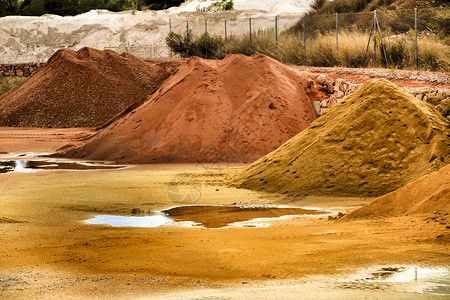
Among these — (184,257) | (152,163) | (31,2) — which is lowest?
(152,163)

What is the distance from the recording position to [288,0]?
4028 centimetres

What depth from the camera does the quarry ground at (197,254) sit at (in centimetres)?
396

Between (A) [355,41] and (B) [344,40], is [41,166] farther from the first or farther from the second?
(B) [344,40]

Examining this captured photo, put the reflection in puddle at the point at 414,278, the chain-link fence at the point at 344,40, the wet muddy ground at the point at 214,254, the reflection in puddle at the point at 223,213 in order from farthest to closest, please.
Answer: the chain-link fence at the point at 344,40 → the reflection in puddle at the point at 223,213 → the wet muddy ground at the point at 214,254 → the reflection in puddle at the point at 414,278

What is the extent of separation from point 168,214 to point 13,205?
5.94ft

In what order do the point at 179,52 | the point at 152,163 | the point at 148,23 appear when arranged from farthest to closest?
the point at 148,23, the point at 179,52, the point at 152,163

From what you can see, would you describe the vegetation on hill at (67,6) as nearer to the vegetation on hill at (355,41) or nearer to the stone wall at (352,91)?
the vegetation on hill at (355,41)

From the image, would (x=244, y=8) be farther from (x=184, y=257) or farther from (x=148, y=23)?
(x=184, y=257)

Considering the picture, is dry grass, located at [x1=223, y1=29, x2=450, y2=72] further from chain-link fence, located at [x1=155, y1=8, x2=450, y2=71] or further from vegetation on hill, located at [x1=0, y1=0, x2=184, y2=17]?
vegetation on hill, located at [x1=0, y1=0, x2=184, y2=17]

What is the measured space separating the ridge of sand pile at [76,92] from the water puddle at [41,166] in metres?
7.01

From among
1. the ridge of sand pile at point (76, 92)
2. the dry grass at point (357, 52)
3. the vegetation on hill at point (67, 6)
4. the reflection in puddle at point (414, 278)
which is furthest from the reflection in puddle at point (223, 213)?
the vegetation on hill at point (67, 6)

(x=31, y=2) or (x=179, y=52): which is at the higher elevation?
(x=31, y=2)

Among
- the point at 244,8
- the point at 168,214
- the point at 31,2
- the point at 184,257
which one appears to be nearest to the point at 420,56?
the point at 168,214

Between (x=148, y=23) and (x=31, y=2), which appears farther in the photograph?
(x=31, y=2)
